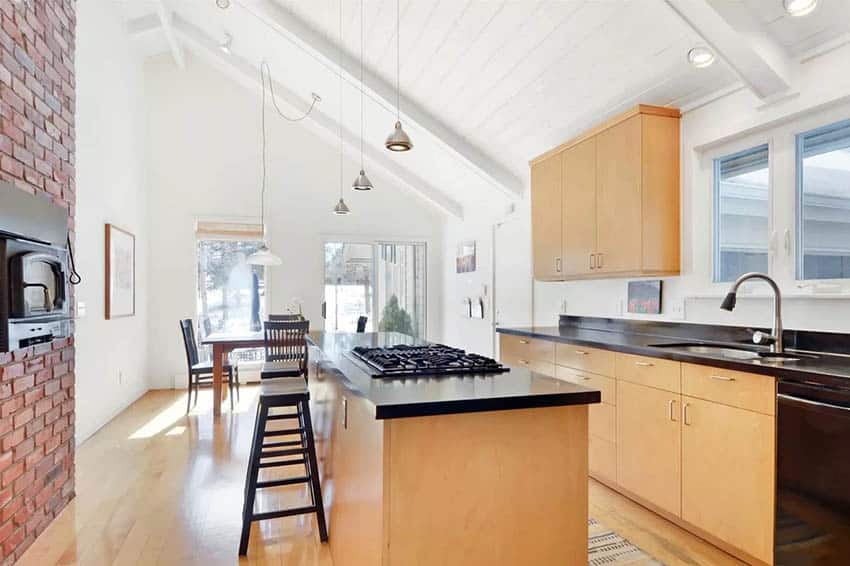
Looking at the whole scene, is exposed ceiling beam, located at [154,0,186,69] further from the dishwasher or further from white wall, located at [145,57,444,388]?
the dishwasher

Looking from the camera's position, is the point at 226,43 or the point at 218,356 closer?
the point at 218,356

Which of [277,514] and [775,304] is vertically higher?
[775,304]

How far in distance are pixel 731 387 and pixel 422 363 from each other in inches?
54.9

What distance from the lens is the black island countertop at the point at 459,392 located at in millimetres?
1348

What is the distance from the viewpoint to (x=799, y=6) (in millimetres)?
2010

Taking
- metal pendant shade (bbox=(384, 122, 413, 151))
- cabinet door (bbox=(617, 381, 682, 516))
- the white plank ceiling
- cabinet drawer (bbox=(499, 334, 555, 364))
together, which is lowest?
cabinet door (bbox=(617, 381, 682, 516))

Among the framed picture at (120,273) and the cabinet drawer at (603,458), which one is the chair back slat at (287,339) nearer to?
the framed picture at (120,273)

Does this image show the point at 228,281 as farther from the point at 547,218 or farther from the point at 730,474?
the point at 730,474

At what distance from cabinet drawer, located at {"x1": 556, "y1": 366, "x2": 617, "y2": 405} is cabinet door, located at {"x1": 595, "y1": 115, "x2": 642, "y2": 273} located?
0.72 meters

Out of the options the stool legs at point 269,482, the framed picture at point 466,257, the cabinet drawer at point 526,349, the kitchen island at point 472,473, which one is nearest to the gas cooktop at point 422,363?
the kitchen island at point 472,473

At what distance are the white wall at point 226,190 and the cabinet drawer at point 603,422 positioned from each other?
4628 millimetres

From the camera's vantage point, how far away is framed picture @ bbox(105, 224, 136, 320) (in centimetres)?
473

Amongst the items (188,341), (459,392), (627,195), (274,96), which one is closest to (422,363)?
(459,392)

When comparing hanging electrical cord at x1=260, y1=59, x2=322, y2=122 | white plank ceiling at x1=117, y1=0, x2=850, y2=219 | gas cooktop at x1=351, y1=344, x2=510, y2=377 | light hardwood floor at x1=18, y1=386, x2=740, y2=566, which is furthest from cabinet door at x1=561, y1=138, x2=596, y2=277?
hanging electrical cord at x1=260, y1=59, x2=322, y2=122
